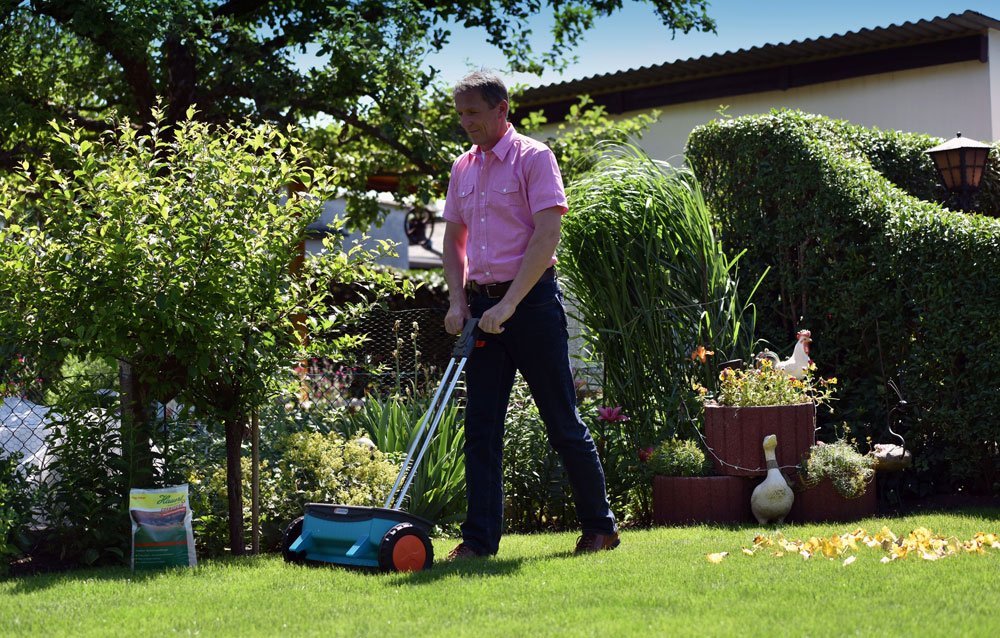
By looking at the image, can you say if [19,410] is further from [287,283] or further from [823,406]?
[823,406]

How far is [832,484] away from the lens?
19.3ft

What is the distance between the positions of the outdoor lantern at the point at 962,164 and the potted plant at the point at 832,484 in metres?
2.66

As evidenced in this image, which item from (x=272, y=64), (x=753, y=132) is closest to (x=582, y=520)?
(x=753, y=132)

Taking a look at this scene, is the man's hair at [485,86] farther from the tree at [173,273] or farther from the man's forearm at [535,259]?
the tree at [173,273]

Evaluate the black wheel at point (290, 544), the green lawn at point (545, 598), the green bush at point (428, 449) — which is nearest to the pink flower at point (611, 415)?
the green bush at point (428, 449)

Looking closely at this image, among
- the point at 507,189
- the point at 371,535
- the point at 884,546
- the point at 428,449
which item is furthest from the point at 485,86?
the point at 884,546

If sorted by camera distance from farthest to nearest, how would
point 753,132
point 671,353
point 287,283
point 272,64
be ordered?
point 272,64 → point 753,132 → point 671,353 → point 287,283

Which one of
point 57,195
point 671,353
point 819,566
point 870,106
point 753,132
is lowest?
point 819,566

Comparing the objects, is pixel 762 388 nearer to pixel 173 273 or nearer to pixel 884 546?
pixel 884 546

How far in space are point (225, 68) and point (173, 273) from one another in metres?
6.10

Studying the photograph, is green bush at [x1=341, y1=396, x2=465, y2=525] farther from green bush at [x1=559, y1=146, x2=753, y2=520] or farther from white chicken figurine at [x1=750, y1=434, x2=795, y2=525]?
white chicken figurine at [x1=750, y1=434, x2=795, y2=525]

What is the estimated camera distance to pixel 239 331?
4953 millimetres

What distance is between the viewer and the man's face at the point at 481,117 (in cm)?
464

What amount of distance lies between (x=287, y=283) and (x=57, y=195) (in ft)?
3.40
